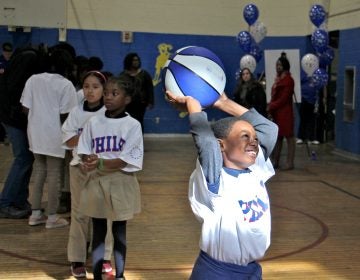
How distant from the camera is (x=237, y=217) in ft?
7.29

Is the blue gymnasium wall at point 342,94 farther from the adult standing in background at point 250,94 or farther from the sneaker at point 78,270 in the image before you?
the sneaker at point 78,270

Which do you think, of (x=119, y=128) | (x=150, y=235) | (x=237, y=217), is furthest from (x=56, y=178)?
(x=237, y=217)

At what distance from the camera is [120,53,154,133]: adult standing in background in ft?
23.0

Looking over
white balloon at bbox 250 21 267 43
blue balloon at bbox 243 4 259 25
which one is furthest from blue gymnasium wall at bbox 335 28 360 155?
blue balloon at bbox 243 4 259 25

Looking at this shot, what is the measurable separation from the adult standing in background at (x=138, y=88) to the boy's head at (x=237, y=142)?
405 centimetres

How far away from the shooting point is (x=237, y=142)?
2232 millimetres

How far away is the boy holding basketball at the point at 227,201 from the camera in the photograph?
2.21 m

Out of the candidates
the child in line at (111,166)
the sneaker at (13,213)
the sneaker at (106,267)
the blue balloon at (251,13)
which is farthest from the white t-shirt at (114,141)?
the blue balloon at (251,13)

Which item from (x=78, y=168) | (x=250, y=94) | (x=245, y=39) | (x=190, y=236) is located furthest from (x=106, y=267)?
(x=245, y=39)

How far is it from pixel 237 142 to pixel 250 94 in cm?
559

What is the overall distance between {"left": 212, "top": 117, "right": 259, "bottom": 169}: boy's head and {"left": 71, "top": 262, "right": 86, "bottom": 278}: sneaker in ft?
5.89

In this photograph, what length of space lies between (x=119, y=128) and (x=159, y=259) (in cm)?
124

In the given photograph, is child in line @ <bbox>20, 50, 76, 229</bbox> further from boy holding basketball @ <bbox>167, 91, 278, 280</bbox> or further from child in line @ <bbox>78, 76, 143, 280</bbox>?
boy holding basketball @ <bbox>167, 91, 278, 280</bbox>

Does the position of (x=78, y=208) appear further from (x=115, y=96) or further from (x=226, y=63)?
(x=226, y=63)
